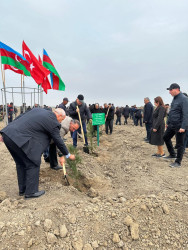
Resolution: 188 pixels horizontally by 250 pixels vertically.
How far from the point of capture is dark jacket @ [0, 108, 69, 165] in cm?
264

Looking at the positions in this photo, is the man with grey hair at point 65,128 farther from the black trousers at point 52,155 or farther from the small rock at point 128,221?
the small rock at point 128,221

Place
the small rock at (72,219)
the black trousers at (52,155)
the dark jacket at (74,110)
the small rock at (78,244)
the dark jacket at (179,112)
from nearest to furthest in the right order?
the small rock at (78,244)
the small rock at (72,219)
the dark jacket at (179,112)
the black trousers at (52,155)
the dark jacket at (74,110)

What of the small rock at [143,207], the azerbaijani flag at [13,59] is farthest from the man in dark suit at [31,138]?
the azerbaijani flag at [13,59]

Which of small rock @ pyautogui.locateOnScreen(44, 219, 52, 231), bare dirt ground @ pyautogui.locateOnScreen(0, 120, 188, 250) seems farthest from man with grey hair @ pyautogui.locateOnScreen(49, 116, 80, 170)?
small rock @ pyautogui.locateOnScreen(44, 219, 52, 231)

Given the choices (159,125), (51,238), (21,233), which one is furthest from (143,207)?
(159,125)

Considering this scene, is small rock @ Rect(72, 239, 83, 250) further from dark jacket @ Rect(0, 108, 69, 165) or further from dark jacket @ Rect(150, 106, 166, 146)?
dark jacket @ Rect(150, 106, 166, 146)

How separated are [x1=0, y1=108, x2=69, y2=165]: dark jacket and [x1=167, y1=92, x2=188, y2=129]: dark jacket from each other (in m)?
3.01

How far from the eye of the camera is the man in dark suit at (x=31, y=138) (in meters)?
2.65

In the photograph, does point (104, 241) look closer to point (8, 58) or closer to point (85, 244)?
point (85, 244)

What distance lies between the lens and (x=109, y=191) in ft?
11.7

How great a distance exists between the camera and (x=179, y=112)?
174 inches

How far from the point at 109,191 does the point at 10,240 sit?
1.99m

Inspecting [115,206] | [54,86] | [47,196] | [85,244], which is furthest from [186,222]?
[54,86]

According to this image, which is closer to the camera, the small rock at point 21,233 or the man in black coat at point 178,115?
the small rock at point 21,233
